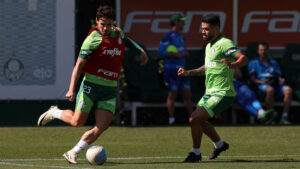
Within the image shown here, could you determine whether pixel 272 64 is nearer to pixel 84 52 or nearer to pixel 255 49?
pixel 255 49

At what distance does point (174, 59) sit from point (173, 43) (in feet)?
1.10

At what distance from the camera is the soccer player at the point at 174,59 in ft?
53.4

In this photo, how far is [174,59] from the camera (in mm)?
16359

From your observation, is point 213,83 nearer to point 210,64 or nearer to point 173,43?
point 210,64

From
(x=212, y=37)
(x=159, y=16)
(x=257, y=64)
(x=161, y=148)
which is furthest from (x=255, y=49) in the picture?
(x=212, y=37)

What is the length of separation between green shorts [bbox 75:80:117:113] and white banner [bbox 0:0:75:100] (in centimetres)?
610

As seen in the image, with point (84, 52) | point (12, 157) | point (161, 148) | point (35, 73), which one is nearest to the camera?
point (84, 52)

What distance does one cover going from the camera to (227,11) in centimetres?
1784

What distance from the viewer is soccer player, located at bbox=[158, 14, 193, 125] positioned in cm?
1628

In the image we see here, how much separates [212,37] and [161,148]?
2.34 m

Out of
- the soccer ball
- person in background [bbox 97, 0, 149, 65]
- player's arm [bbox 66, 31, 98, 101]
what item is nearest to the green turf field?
the soccer ball

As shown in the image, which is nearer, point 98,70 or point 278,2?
point 98,70

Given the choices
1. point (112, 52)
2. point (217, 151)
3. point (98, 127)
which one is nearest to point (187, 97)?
point (217, 151)

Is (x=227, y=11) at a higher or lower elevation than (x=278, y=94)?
higher
